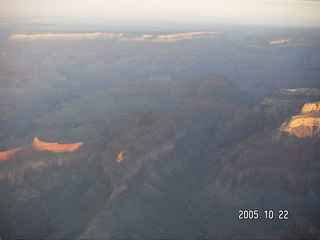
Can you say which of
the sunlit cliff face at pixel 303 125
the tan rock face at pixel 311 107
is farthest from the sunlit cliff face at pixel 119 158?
the tan rock face at pixel 311 107

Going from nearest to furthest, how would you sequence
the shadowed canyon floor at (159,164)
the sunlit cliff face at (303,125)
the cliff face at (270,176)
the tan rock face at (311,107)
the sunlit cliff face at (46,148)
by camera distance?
the shadowed canyon floor at (159,164) → the cliff face at (270,176) → the sunlit cliff face at (46,148) → the sunlit cliff face at (303,125) → the tan rock face at (311,107)

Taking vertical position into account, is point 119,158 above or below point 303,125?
below

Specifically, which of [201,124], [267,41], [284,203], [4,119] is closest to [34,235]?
[284,203]

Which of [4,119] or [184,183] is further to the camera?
[4,119]

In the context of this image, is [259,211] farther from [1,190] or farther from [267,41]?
[267,41]

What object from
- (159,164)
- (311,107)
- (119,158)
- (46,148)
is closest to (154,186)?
(159,164)

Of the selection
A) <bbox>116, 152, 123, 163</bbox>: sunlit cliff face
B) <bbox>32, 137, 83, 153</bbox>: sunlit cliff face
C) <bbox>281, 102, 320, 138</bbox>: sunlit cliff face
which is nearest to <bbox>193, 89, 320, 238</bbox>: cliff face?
<bbox>281, 102, 320, 138</bbox>: sunlit cliff face

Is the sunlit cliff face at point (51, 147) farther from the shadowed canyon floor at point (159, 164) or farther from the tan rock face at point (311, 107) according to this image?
the tan rock face at point (311, 107)

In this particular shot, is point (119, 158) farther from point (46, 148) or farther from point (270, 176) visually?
point (270, 176)

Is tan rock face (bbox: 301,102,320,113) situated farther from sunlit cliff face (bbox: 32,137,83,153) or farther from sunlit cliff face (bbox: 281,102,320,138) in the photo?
→ sunlit cliff face (bbox: 32,137,83,153)

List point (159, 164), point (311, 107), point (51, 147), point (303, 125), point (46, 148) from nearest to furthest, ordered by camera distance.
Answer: point (46, 148) → point (51, 147) → point (303, 125) → point (159, 164) → point (311, 107)

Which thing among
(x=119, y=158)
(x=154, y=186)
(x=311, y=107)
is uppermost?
(x=311, y=107)
